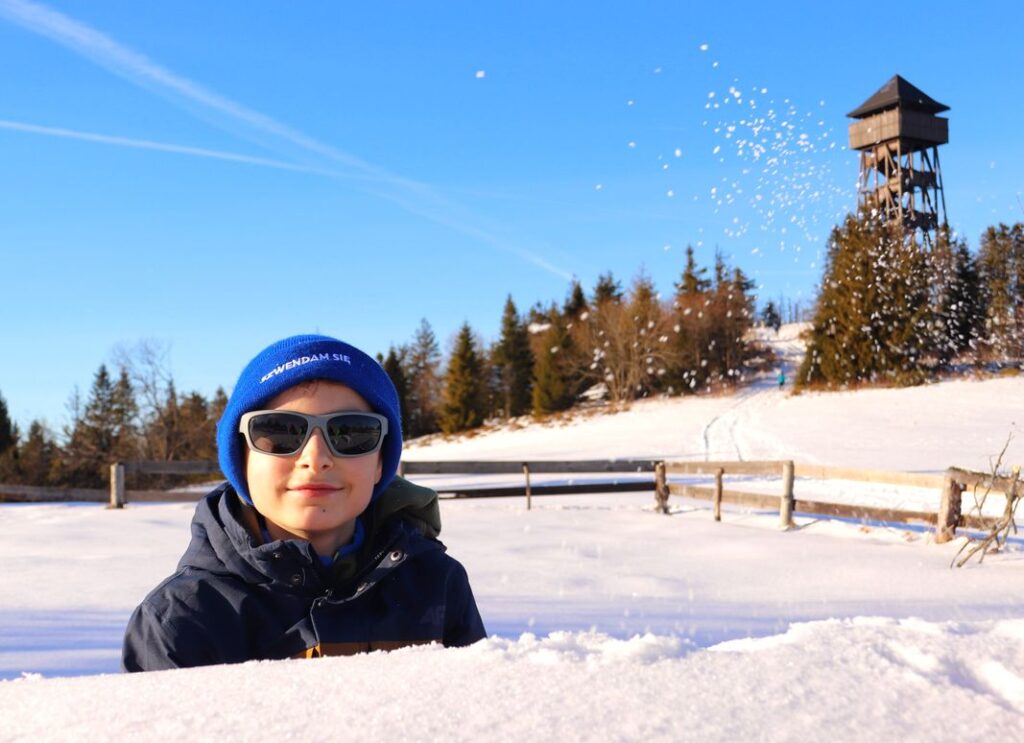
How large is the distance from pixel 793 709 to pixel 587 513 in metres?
12.3

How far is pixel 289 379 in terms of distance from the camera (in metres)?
2.14

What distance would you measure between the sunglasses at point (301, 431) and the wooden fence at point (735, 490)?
7.72m

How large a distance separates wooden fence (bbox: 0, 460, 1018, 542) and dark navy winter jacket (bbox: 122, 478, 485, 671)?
24.9ft

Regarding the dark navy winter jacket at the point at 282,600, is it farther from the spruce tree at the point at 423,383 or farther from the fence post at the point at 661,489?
the spruce tree at the point at 423,383

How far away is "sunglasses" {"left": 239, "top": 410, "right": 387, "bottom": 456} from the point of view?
2.07 metres

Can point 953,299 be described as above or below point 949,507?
above

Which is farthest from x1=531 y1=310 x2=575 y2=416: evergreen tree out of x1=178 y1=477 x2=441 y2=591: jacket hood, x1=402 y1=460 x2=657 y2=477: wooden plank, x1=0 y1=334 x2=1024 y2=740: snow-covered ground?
x1=178 y1=477 x2=441 y2=591: jacket hood

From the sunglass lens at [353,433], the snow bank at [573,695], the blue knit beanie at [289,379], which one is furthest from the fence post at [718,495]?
the snow bank at [573,695]

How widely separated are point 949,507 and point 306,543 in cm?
864

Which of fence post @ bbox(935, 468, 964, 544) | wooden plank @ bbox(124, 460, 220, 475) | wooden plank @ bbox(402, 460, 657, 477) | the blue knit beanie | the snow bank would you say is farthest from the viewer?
wooden plank @ bbox(402, 460, 657, 477)

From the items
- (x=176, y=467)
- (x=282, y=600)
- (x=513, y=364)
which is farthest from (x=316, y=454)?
(x=513, y=364)

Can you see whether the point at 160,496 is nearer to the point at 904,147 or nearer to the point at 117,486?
the point at 117,486

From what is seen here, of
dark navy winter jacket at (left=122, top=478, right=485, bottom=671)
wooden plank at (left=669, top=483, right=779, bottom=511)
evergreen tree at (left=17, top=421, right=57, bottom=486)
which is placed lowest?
evergreen tree at (left=17, top=421, right=57, bottom=486)

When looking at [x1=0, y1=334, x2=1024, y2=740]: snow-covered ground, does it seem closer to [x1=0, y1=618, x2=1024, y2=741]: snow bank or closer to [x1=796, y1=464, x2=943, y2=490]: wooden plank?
[x1=0, y1=618, x2=1024, y2=741]: snow bank
